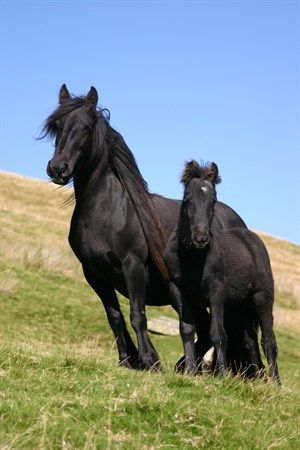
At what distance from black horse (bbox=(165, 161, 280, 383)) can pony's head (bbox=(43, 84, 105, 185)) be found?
1379 mm

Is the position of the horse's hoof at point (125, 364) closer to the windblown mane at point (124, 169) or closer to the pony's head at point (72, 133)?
the windblown mane at point (124, 169)

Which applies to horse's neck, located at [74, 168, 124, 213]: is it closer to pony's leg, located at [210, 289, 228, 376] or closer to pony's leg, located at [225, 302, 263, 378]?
pony's leg, located at [210, 289, 228, 376]

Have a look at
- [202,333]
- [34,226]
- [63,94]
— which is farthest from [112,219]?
[34,226]

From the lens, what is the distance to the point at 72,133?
1057 cm

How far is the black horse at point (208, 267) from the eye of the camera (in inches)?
396

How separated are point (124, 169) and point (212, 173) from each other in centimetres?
142

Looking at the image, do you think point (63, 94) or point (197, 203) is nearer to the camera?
point (197, 203)

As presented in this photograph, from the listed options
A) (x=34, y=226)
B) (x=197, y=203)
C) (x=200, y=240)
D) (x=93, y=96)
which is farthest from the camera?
(x=34, y=226)

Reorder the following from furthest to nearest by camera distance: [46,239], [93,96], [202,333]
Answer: [46,239]
[202,333]
[93,96]

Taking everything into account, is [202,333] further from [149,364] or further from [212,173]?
[212,173]

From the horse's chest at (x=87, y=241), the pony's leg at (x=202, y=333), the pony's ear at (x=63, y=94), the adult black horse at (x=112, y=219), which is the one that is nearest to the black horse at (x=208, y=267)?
the pony's leg at (x=202, y=333)

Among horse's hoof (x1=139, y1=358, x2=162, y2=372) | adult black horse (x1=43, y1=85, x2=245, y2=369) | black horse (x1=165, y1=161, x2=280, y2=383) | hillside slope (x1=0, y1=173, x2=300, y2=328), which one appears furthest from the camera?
hillside slope (x1=0, y1=173, x2=300, y2=328)

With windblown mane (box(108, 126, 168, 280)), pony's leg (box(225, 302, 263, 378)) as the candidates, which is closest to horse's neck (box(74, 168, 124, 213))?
windblown mane (box(108, 126, 168, 280))

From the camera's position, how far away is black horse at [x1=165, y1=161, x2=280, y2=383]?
1005 cm
